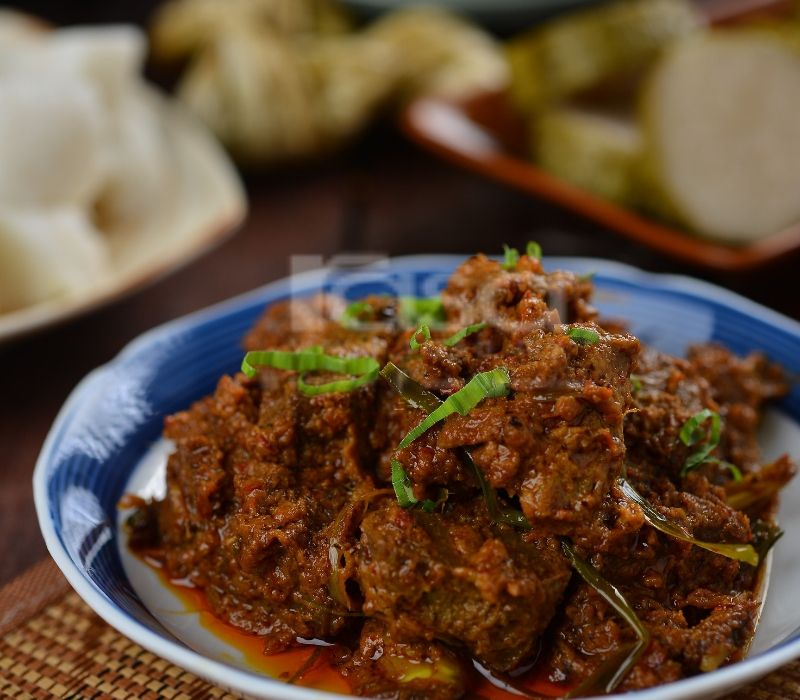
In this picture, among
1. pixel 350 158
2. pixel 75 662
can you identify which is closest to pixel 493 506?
pixel 75 662

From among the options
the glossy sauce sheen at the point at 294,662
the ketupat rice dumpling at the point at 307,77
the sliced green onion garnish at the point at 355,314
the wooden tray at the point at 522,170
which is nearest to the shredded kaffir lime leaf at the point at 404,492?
the glossy sauce sheen at the point at 294,662

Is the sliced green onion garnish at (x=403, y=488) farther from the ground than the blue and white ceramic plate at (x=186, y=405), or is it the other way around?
the sliced green onion garnish at (x=403, y=488)

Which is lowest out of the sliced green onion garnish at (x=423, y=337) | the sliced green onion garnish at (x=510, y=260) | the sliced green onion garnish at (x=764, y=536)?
the sliced green onion garnish at (x=764, y=536)

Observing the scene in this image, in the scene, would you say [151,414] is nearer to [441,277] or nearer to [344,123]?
[441,277]

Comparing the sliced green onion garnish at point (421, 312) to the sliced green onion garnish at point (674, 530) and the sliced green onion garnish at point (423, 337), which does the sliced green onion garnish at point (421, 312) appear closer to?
the sliced green onion garnish at point (423, 337)

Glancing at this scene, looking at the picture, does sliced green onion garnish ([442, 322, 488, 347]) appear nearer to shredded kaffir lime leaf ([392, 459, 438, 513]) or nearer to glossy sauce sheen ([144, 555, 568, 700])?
shredded kaffir lime leaf ([392, 459, 438, 513])

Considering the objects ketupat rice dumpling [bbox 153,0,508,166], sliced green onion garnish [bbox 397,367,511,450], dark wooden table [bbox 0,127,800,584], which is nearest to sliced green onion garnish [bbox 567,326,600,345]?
sliced green onion garnish [bbox 397,367,511,450]
